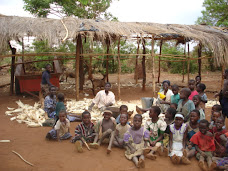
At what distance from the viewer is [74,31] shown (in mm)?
6344

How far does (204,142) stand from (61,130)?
2.55m

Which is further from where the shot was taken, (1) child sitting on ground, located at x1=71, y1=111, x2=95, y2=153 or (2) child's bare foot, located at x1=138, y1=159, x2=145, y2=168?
(1) child sitting on ground, located at x1=71, y1=111, x2=95, y2=153

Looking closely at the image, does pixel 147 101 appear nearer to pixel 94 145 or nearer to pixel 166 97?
pixel 166 97

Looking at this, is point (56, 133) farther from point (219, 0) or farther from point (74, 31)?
point (219, 0)

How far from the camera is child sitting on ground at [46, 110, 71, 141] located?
390 cm

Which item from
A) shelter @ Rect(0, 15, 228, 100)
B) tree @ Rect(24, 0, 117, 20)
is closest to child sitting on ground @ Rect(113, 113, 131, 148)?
shelter @ Rect(0, 15, 228, 100)

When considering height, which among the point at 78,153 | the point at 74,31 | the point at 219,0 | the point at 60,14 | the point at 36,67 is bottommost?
the point at 78,153

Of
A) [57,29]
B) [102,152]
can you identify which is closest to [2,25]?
[57,29]

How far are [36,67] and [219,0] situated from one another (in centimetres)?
1237

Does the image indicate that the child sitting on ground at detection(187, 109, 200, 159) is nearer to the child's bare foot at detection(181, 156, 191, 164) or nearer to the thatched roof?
the child's bare foot at detection(181, 156, 191, 164)

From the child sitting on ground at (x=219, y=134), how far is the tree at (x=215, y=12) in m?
11.8

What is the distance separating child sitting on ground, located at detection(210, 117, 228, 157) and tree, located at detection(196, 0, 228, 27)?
463 inches

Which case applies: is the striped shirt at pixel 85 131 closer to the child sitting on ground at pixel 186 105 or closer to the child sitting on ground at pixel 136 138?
the child sitting on ground at pixel 136 138

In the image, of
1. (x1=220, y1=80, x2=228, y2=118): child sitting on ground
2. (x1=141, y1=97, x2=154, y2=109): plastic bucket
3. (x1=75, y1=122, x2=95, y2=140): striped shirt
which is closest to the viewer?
(x1=75, y1=122, x2=95, y2=140): striped shirt
